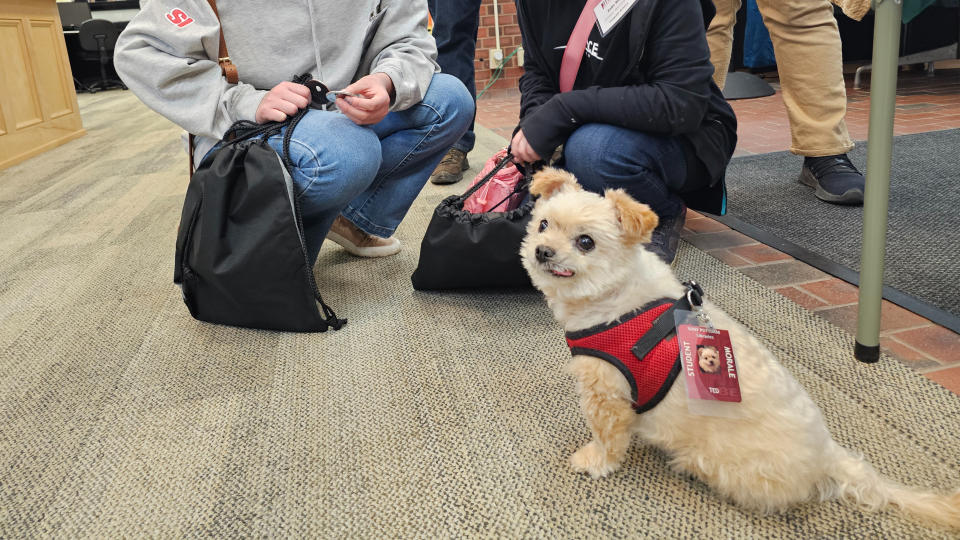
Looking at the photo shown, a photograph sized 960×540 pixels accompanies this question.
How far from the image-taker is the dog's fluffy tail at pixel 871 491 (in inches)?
36.8

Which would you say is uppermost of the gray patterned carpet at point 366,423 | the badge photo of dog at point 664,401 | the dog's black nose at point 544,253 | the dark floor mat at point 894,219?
the dog's black nose at point 544,253

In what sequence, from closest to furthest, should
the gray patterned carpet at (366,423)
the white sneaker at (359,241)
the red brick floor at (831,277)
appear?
the gray patterned carpet at (366,423), the red brick floor at (831,277), the white sneaker at (359,241)

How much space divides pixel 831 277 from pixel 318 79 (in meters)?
1.57

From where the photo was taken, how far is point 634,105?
1.66 metres

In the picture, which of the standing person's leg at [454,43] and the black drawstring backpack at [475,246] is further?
the standing person's leg at [454,43]

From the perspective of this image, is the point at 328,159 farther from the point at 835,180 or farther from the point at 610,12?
the point at 835,180

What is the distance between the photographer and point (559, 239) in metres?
1.09

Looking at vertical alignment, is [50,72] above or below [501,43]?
above

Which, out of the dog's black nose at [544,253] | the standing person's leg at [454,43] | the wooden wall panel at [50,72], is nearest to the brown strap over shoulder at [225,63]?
the dog's black nose at [544,253]

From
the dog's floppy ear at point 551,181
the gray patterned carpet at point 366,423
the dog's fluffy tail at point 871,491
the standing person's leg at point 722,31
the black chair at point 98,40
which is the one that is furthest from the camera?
the black chair at point 98,40

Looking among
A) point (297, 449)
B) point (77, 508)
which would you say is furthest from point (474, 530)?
point (77, 508)

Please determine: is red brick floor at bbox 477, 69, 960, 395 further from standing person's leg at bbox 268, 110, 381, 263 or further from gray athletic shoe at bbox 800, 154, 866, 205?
standing person's leg at bbox 268, 110, 381, 263

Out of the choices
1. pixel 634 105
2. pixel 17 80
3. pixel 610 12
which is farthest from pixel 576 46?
pixel 17 80

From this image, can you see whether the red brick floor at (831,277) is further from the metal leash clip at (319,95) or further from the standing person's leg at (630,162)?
the metal leash clip at (319,95)
